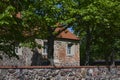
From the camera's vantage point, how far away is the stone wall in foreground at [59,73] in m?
13.9

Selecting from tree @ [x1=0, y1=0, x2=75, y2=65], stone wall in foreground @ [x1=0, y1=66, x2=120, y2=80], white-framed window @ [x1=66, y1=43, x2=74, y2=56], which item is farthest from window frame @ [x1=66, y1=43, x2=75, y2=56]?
stone wall in foreground @ [x1=0, y1=66, x2=120, y2=80]

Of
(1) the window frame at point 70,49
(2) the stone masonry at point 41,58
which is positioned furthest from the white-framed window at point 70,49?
(2) the stone masonry at point 41,58

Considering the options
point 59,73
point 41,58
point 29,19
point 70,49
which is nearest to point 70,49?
point 70,49

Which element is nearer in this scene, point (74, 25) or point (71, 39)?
point (74, 25)

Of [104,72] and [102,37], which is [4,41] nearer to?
[104,72]

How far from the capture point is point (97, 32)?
2975cm

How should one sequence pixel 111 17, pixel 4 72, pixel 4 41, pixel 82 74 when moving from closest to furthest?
1. pixel 4 72
2. pixel 82 74
3. pixel 4 41
4. pixel 111 17

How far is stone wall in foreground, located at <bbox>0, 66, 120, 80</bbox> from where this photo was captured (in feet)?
45.8

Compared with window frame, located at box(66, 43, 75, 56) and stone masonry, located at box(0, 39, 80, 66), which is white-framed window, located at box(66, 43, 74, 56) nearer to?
window frame, located at box(66, 43, 75, 56)

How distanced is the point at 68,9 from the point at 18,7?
12.1 ft

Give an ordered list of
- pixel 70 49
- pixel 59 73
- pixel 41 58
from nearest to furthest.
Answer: pixel 59 73 → pixel 41 58 → pixel 70 49

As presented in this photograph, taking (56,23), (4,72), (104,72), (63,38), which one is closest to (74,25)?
→ (56,23)

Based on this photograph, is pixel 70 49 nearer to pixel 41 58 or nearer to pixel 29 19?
pixel 41 58

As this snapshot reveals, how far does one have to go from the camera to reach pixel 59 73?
53.3 feet
